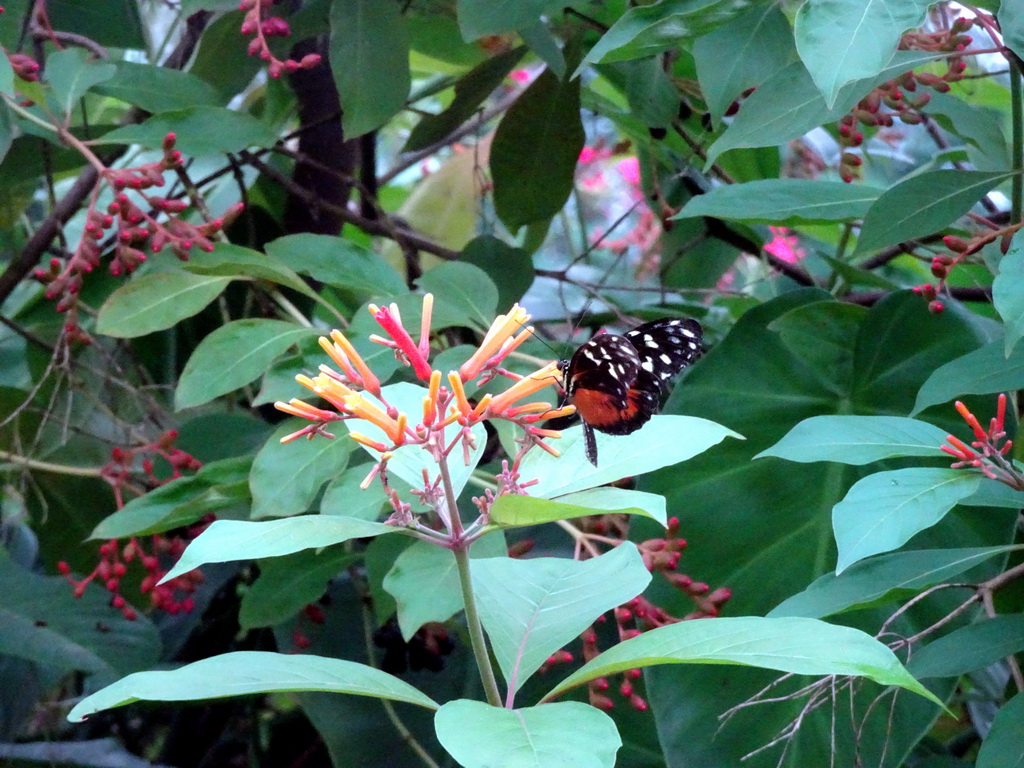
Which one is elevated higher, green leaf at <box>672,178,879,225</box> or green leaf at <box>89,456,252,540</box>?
green leaf at <box>672,178,879,225</box>

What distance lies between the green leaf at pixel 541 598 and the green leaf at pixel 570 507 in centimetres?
7

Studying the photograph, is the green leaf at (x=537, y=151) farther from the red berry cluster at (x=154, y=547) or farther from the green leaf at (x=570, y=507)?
the green leaf at (x=570, y=507)

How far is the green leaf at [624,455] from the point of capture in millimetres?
549

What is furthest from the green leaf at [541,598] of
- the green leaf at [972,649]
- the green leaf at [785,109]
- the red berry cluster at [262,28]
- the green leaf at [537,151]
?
the green leaf at [537,151]

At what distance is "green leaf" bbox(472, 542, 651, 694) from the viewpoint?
1.83 ft

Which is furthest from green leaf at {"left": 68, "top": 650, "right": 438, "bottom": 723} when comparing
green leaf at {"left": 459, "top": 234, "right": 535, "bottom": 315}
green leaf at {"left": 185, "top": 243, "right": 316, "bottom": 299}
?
green leaf at {"left": 459, "top": 234, "right": 535, "bottom": 315}

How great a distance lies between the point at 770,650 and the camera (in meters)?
0.45

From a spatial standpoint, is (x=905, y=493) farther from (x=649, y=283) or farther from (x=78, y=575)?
(x=649, y=283)

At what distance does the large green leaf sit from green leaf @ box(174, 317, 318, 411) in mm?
368

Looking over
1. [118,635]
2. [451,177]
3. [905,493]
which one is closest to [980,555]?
[905,493]

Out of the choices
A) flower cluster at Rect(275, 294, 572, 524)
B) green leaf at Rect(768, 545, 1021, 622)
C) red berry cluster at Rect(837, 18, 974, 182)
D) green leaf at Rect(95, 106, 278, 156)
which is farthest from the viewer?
green leaf at Rect(95, 106, 278, 156)

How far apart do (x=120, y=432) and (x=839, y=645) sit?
1.02 m

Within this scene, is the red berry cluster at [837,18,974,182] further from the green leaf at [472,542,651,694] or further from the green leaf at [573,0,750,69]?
the green leaf at [472,542,651,694]

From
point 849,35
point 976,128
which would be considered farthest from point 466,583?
point 976,128
